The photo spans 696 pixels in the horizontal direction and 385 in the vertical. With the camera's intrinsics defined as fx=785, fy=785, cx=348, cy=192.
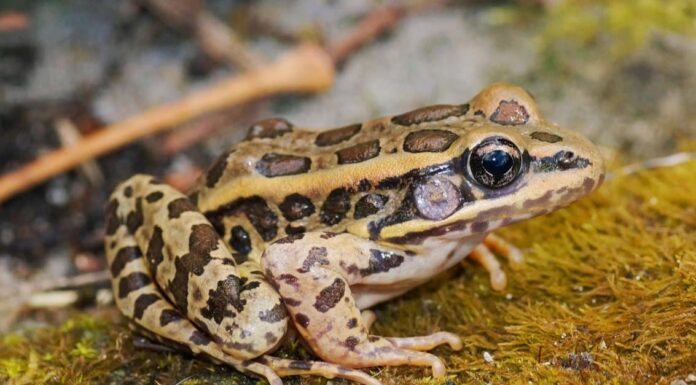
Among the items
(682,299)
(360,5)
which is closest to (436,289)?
(682,299)

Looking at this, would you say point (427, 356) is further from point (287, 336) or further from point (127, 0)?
point (127, 0)

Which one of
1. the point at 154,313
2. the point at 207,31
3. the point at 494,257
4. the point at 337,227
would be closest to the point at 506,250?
the point at 494,257

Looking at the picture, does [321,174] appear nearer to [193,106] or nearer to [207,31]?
[193,106]

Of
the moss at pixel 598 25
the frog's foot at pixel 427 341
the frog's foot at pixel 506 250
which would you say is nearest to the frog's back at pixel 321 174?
the frog's foot at pixel 427 341

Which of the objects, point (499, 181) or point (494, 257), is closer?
point (499, 181)

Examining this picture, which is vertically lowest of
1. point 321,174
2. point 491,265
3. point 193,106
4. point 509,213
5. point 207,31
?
point 491,265

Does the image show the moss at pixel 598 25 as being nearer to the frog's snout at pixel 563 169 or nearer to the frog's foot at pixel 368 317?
the frog's snout at pixel 563 169
